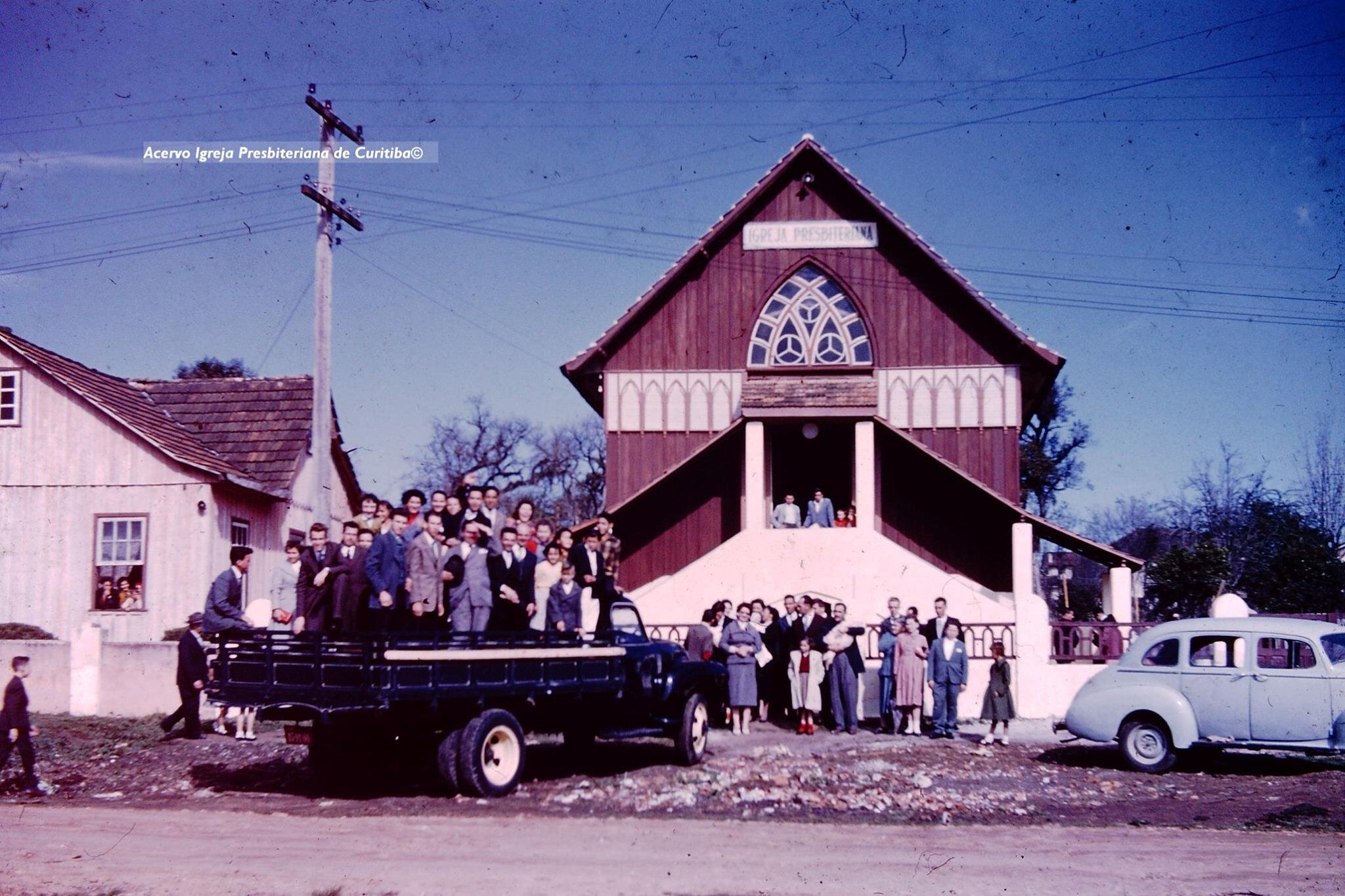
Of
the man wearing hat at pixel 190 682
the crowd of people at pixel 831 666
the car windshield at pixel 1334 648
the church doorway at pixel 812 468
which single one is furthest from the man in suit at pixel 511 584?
the church doorway at pixel 812 468

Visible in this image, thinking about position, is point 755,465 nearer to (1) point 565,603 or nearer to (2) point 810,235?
(2) point 810,235

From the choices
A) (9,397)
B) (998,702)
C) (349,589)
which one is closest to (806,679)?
(998,702)

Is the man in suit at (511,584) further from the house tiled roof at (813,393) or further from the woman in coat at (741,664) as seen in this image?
the house tiled roof at (813,393)

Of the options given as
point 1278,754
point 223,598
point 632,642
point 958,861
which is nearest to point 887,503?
point 1278,754

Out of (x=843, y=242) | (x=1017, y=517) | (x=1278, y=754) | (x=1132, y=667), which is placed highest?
(x=843, y=242)

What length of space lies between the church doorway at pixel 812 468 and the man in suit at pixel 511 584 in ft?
42.5

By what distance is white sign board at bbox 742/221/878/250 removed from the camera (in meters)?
25.4

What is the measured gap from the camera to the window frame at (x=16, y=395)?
875 inches

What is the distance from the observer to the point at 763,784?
1219 centimetres

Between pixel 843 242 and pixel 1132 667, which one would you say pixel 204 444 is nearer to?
pixel 843 242

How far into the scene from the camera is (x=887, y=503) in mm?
24656

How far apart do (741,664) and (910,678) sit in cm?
240

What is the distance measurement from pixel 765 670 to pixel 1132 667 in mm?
5407

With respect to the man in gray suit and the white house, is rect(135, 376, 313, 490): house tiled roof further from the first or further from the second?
the man in gray suit
